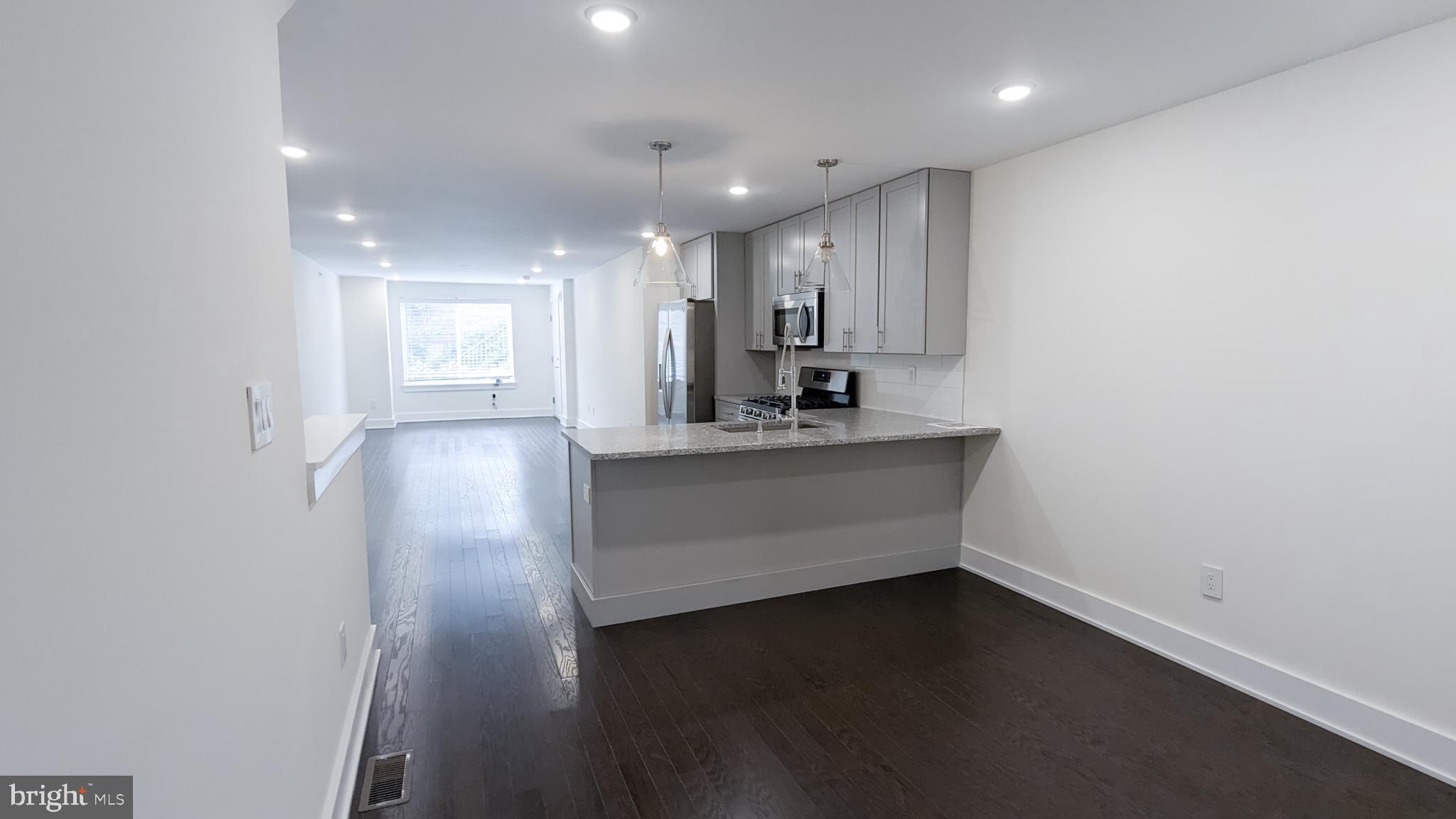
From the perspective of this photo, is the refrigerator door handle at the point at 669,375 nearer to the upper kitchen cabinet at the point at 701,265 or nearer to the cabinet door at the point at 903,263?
the upper kitchen cabinet at the point at 701,265

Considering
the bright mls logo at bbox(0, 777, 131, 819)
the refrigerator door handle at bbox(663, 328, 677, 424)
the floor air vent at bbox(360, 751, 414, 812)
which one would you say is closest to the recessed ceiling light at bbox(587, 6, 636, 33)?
the bright mls logo at bbox(0, 777, 131, 819)

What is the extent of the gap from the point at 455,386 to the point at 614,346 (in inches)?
178

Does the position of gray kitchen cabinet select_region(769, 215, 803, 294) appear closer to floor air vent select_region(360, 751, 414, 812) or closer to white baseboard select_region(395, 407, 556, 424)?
floor air vent select_region(360, 751, 414, 812)

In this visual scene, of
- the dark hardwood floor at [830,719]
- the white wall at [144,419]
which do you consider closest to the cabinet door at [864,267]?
the dark hardwood floor at [830,719]

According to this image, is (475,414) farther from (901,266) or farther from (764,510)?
(901,266)

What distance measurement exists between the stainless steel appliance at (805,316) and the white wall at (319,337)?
12.9 feet

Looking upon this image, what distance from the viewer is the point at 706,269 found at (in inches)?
242

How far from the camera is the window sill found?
36.7 feet

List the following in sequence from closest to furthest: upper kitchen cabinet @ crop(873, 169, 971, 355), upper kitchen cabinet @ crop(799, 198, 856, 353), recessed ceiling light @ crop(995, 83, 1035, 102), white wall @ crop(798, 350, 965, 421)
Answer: recessed ceiling light @ crop(995, 83, 1035, 102) < upper kitchen cabinet @ crop(873, 169, 971, 355) < white wall @ crop(798, 350, 965, 421) < upper kitchen cabinet @ crop(799, 198, 856, 353)

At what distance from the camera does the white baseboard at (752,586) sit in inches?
136

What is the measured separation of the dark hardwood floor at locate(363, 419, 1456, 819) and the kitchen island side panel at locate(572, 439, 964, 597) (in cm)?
25

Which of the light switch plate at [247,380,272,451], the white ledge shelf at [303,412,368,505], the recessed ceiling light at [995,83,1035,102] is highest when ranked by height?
the recessed ceiling light at [995,83,1035,102]

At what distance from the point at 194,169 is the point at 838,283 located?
3924 mm

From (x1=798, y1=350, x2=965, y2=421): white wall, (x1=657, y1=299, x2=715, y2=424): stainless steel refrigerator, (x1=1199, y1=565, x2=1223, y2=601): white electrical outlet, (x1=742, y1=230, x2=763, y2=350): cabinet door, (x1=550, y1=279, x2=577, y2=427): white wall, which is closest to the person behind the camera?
(x1=1199, y1=565, x2=1223, y2=601): white electrical outlet
